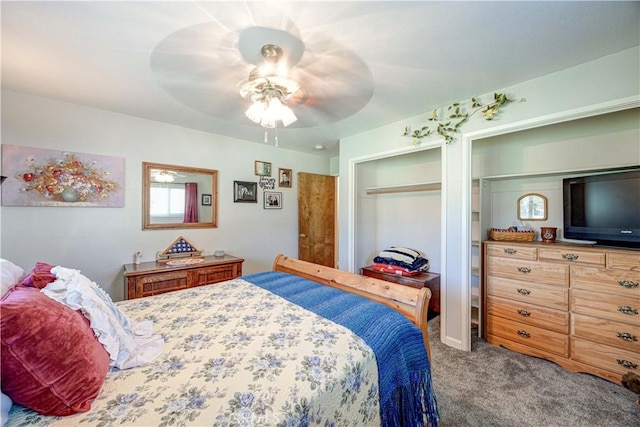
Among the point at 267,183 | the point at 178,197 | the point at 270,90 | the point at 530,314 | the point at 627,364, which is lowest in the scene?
the point at 627,364

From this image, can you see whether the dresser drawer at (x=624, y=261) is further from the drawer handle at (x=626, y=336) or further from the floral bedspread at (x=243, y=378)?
the floral bedspread at (x=243, y=378)

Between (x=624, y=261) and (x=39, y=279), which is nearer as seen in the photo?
(x=39, y=279)

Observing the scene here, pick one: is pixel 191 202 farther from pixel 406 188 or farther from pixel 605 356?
pixel 605 356

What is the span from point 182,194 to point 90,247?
1.01m

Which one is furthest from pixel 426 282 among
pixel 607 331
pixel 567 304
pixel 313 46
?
pixel 313 46

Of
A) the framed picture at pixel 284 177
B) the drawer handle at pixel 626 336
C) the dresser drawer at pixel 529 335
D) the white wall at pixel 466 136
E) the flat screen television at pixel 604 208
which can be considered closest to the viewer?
the white wall at pixel 466 136

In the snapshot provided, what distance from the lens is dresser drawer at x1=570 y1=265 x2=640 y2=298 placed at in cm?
183

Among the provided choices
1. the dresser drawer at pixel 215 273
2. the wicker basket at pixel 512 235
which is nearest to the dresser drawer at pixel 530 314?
the wicker basket at pixel 512 235

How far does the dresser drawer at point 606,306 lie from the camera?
1824mm

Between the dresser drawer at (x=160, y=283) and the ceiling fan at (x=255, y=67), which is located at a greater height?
the ceiling fan at (x=255, y=67)

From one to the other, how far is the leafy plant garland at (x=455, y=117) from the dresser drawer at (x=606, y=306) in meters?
1.63

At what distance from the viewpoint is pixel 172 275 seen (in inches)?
102

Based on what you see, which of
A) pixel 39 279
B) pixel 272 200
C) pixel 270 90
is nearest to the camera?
pixel 39 279

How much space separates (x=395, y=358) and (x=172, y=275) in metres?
2.32
